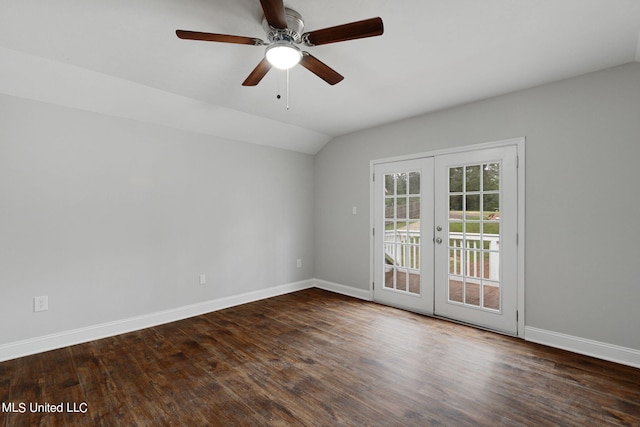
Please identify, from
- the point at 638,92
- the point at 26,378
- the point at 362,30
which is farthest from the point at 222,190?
the point at 638,92

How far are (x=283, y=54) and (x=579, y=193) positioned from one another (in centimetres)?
287

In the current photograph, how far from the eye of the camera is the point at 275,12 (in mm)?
1577

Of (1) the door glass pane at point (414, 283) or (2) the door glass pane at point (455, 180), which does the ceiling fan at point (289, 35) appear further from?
(1) the door glass pane at point (414, 283)

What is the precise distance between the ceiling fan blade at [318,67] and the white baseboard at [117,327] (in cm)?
314

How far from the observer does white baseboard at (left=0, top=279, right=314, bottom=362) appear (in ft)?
8.68

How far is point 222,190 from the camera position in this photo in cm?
405

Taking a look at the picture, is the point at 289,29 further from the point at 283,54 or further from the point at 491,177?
the point at 491,177

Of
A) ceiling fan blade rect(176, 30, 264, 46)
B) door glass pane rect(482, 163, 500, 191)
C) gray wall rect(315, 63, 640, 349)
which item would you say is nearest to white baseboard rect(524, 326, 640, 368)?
gray wall rect(315, 63, 640, 349)

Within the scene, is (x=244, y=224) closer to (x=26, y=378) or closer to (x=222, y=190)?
(x=222, y=190)

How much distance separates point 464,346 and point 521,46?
2610mm

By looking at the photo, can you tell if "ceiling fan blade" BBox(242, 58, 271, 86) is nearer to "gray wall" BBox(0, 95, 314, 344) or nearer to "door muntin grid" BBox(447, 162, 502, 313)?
"gray wall" BBox(0, 95, 314, 344)

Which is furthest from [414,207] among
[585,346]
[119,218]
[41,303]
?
[41,303]

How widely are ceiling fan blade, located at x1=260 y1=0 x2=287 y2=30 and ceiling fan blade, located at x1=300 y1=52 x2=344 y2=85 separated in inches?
10.8

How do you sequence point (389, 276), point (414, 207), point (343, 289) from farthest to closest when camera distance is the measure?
point (343, 289) < point (389, 276) < point (414, 207)
